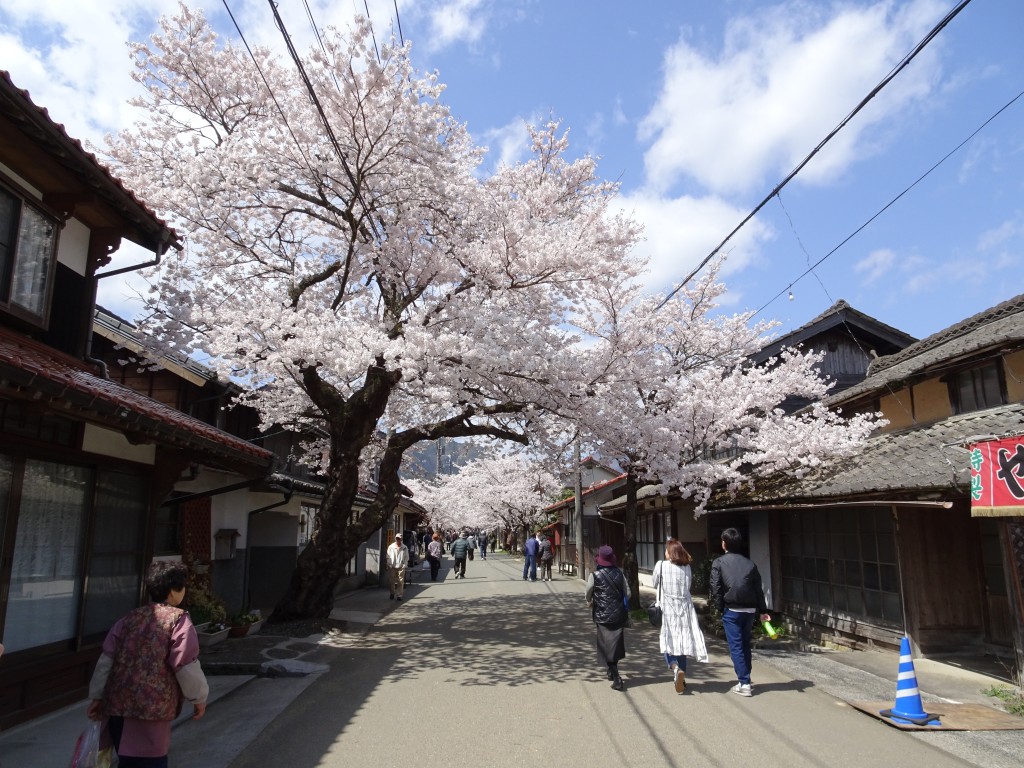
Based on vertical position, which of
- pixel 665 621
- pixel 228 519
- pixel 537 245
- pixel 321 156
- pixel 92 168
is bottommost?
pixel 665 621

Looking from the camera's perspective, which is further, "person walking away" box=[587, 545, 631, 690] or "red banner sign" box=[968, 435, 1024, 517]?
"person walking away" box=[587, 545, 631, 690]

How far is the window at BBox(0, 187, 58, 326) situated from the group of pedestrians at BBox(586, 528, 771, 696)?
22.2 ft

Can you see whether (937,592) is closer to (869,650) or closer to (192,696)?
(869,650)

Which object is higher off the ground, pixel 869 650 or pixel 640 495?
pixel 640 495

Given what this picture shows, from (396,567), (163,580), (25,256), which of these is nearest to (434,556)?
(396,567)

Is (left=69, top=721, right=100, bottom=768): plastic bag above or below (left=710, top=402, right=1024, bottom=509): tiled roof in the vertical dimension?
below

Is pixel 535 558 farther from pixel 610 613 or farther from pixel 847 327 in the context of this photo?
pixel 610 613

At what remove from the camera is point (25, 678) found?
246 inches

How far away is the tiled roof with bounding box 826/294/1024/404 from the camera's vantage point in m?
9.59

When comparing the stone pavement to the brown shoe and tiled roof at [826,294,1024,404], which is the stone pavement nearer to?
the brown shoe

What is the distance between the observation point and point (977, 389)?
1021cm

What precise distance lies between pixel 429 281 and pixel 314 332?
2444 millimetres

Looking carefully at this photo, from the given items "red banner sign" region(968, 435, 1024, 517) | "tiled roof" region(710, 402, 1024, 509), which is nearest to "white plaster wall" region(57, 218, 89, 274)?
"tiled roof" region(710, 402, 1024, 509)

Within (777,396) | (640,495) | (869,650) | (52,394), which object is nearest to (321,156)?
(52,394)
